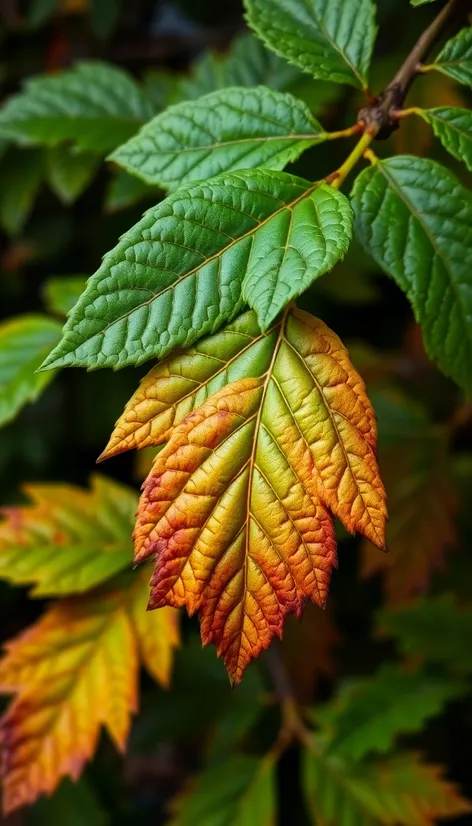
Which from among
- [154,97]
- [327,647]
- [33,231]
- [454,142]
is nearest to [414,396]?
[327,647]

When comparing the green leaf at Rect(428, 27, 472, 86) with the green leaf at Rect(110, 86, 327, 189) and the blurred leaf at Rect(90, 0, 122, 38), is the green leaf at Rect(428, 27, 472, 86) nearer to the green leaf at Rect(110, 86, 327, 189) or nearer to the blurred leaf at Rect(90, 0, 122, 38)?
the green leaf at Rect(110, 86, 327, 189)

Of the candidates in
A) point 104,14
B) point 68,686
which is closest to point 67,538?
point 68,686

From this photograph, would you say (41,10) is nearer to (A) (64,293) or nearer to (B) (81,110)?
(B) (81,110)

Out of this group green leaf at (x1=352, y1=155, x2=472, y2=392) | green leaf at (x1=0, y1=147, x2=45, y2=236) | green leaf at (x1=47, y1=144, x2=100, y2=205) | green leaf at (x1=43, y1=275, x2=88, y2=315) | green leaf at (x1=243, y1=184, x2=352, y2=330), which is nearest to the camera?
green leaf at (x1=243, y1=184, x2=352, y2=330)

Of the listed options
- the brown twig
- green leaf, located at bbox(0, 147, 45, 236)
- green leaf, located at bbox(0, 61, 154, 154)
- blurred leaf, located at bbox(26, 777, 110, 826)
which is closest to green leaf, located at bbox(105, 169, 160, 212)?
green leaf, located at bbox(0, 61, 154, 154)

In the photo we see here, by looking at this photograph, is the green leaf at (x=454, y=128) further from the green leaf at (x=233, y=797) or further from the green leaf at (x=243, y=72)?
Answer: the green leaf at (x=233, y=797)

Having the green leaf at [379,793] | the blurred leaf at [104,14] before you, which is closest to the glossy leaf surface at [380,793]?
the green leaf at [379,793]

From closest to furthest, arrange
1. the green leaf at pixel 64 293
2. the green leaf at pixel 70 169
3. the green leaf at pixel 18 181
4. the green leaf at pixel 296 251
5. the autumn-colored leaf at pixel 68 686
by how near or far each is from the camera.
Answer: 1. the green leaf at pixel 296 251
2. the autumn-colored leaf at pixel 68 686
3. the green leaf at pixel 64 293
4. the green leaf at pixel 70 169
5. the green leaf at pixel 18 181

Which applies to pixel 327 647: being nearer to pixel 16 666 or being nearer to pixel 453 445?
pixel 453 445
